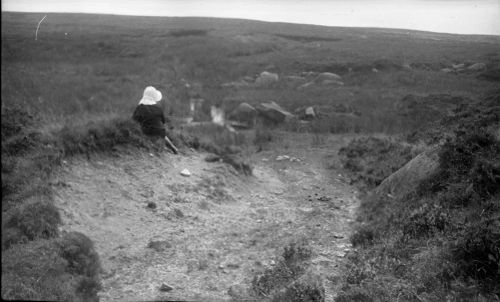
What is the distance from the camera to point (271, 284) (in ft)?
22.7

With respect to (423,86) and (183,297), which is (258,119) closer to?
(423,86)

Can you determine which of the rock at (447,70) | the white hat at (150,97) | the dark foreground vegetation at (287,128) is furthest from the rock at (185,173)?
the rock at (447,70)

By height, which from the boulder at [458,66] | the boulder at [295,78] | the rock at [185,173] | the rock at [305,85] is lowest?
the rock at [185,173]

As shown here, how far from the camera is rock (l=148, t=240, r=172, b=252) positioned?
833 centimetres

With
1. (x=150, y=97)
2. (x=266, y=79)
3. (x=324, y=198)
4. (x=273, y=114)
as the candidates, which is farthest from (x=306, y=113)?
(x=150, y=97)

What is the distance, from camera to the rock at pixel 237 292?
667cm

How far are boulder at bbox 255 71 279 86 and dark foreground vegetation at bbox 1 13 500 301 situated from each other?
2.49ft

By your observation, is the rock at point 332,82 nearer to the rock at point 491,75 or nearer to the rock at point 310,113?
the rock at point 310,113

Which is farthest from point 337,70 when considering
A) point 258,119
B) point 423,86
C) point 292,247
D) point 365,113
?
point 292,247

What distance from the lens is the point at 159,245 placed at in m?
8.45

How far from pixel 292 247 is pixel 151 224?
3.12 meters

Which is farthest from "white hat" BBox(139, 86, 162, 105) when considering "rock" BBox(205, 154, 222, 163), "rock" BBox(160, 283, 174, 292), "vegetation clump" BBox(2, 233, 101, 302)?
"rock" BBox(160, 283, 174, 292)

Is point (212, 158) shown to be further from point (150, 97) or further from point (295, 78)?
point (295, 78)

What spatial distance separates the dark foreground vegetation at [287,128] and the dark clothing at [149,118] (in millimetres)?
433
